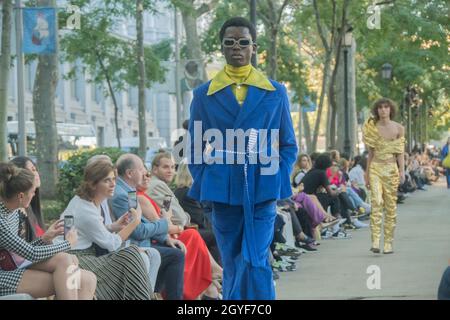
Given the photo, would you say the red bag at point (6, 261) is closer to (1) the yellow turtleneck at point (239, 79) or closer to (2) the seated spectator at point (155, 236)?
(1) the yellow turtleneck at point (239, 79)

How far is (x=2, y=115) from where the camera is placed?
1659 cm

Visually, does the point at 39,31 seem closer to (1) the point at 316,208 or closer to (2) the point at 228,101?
(1) the point at 316,208

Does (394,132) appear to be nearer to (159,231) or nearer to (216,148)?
(159,231)

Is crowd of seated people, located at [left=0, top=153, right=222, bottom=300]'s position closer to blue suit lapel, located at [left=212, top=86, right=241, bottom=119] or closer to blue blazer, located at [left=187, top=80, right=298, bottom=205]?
blue blazer, located at [left=187, top=80, right=298, bottom=205]

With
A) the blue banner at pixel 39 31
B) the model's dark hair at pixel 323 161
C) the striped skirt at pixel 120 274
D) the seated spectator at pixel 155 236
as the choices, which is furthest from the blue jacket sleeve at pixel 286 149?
the blue banner at pixel 39 31

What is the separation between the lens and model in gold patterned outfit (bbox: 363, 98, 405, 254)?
47.0ft

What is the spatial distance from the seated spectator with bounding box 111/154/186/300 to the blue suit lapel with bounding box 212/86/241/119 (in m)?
2.34

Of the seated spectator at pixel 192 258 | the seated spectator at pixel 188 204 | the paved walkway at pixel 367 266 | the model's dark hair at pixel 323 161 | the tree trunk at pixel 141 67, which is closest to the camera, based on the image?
the seated spectator at pixel 192 258

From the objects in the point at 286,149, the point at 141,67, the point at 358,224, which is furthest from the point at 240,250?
the point at 141,67

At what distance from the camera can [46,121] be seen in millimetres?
22031

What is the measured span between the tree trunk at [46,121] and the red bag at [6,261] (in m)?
14.5

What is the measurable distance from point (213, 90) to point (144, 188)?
3153 mm

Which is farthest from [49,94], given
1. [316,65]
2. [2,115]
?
[316,65]

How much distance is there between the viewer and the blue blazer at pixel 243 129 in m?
7.15
